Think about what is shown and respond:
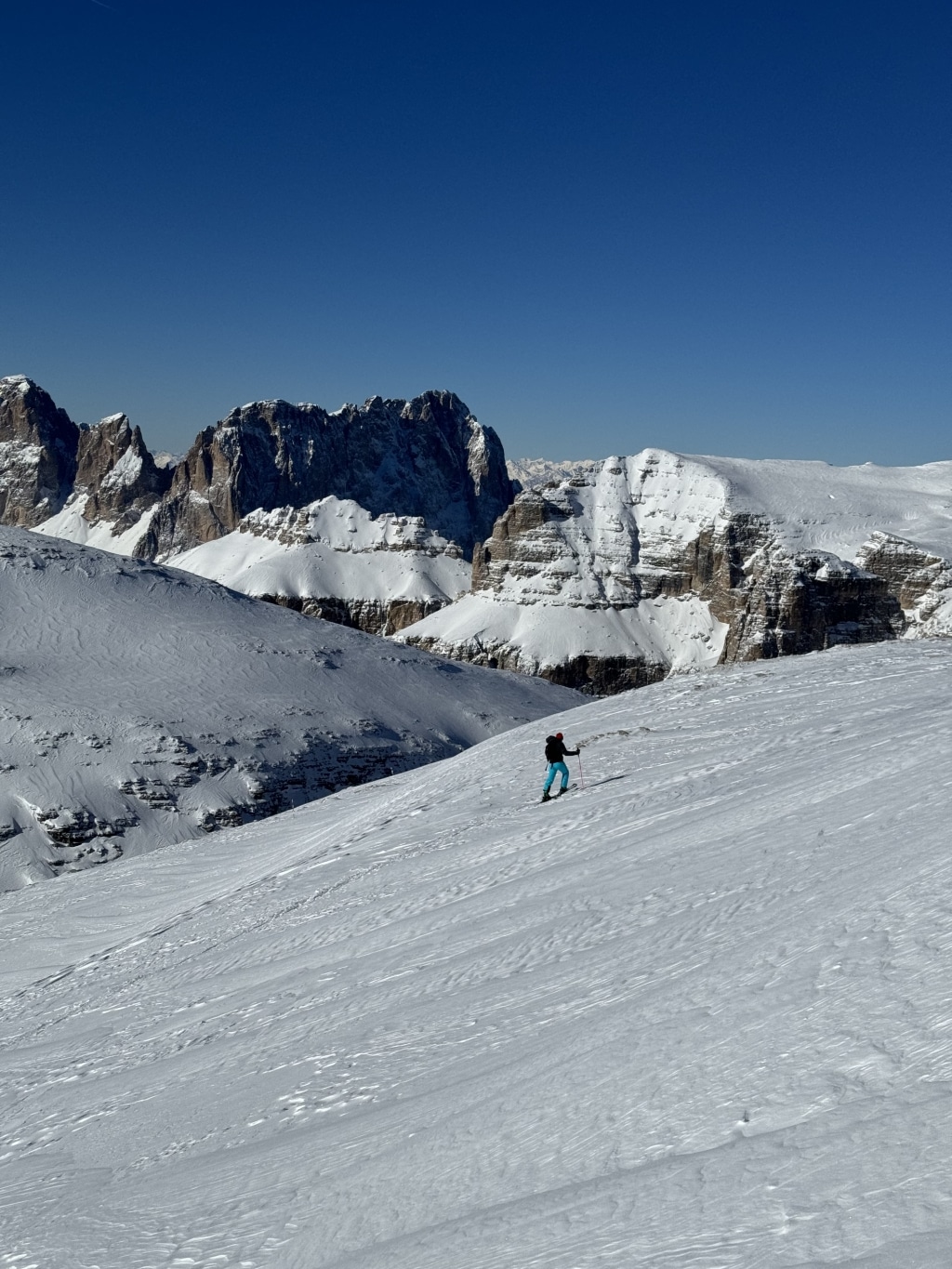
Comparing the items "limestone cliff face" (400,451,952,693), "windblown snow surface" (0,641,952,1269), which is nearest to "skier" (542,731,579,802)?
"windblown snow surface" (0,641,952,1269)

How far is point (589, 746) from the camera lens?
86.2 feet

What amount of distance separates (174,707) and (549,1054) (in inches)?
2384

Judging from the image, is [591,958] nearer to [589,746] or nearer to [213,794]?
[589,746]

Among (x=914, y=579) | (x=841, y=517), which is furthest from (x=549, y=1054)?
(x=841, y=517)

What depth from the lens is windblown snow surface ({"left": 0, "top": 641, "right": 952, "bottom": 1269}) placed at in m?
5.62

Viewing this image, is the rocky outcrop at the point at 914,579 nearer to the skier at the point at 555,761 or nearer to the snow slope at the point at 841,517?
the snow slope at the point at 841,517

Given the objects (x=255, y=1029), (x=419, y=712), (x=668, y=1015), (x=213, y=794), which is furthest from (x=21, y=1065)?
(x=419, y=712)

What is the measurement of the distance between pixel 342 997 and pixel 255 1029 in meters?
1.00

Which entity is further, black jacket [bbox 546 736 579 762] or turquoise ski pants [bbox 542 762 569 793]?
turquoise ski pants [bbox 542 762 569 793]

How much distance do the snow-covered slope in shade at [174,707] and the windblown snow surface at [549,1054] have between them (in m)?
36.5

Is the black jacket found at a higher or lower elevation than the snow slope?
lower

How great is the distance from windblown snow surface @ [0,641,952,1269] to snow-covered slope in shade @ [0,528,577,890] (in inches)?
1438

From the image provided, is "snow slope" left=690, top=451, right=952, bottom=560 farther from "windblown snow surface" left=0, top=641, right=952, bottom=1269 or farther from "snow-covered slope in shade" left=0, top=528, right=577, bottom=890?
"windblown snow surface" left=0, top=641, right=952, bottom=1269

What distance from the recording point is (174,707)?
6512 centimetres
